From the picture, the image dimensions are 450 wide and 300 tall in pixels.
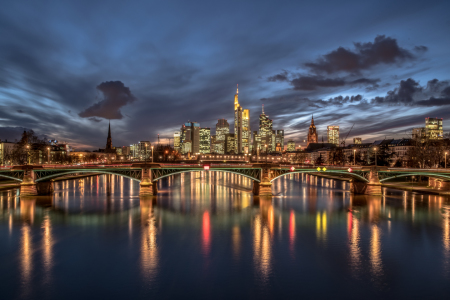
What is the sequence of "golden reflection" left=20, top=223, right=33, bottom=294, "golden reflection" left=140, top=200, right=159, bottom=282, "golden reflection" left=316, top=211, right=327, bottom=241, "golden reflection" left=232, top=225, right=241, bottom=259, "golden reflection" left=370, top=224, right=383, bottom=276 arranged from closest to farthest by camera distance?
"golden reflection" left=20, top=223, right=33, bottom=294, "golden reflection" left=140, top=200, right=159, bottom=282, "golden reflection" left=370, top=224, right=383, bottom=276, "golden reflection" left=232, top=225, right=241, bottom=259, "golden reflection" left=316, top=211, right=327, bottom=241

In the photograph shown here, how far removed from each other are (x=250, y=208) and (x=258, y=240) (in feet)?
77.1

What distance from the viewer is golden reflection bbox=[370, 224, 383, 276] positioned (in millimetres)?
31312

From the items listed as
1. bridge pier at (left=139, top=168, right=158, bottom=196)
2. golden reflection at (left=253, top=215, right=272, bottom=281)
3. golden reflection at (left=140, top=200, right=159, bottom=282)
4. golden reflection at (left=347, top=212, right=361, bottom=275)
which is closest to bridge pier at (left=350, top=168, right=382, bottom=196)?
golden reflection at (left=347, top=212, right=361, bottom=275)

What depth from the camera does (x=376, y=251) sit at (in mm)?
36938

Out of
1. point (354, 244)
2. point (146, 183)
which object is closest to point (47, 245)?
point (146, 183)

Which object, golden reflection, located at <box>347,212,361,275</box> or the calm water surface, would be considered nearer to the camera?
the calm water surface

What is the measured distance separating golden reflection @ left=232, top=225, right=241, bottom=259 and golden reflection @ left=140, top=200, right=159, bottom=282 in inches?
365

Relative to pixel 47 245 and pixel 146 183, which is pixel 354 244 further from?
pixel 146 183

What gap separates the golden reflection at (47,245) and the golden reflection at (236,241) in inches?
780

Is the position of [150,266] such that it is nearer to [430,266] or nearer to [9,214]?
[430,266]

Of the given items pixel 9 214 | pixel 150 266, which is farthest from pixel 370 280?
pixel 9 214

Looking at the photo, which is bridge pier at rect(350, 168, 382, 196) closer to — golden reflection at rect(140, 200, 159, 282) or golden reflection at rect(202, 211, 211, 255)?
golden reflection at rect(202, 211, 211, 255)

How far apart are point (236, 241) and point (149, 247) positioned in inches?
453

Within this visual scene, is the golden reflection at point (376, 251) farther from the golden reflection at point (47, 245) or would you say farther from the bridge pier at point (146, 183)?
the bridge pier at point (146, 183)
